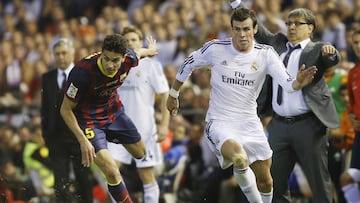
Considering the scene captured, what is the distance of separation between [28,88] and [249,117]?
10.2 meters

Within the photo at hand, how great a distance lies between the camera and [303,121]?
458 inches

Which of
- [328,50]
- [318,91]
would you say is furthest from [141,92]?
[328,50]

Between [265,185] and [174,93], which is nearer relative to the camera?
[265,185]

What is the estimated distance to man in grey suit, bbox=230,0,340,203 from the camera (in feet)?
37.9

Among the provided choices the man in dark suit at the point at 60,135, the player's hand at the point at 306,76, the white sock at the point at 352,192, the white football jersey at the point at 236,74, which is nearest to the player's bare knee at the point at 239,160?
the white football jersey at the point at 236,74

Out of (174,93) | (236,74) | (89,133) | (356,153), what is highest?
(236,74)

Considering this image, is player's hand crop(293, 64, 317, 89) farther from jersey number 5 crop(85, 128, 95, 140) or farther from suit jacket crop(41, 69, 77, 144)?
suit jacket crop(41, 69, 77, 144)

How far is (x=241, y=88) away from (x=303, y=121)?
4.25 ft

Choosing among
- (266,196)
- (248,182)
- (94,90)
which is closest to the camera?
(248,182)

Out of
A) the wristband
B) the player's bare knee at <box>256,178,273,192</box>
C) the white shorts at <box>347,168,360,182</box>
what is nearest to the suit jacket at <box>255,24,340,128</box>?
the white shorts at <box>347,168,360,182</box>

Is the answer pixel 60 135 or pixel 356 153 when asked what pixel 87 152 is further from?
pixel 356 153

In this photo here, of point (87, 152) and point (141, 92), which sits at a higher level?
point (141, 92)

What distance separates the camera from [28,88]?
2023 cm

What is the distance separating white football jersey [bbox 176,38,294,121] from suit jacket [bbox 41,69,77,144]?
3.20m
